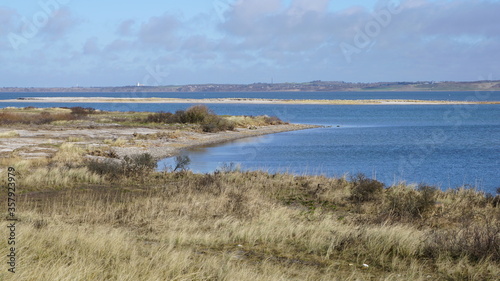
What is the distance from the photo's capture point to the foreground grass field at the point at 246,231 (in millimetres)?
8430

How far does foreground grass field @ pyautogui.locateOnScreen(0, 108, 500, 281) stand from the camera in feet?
27.7

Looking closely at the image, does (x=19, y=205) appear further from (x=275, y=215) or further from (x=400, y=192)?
(x=400, y=192)

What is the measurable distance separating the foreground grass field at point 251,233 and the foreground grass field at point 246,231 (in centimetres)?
3

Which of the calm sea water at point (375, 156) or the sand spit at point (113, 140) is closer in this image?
the calm sea water at point (375, 156)

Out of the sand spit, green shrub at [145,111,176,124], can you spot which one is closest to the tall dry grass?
the sand spit

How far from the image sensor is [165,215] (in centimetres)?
1320

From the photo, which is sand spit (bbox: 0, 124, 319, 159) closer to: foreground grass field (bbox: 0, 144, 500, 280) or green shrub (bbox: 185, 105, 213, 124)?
green shrub (bbox: 185, 105, 213, 124)

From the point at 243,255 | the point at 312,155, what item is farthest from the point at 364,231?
the point at 312,155

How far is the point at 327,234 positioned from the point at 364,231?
28.5 inches

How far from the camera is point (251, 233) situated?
1130 centimetres

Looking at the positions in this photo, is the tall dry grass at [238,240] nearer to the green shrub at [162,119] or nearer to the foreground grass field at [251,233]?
the foreground grass field at [251,233]

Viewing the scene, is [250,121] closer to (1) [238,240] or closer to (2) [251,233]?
(2) [251,233]

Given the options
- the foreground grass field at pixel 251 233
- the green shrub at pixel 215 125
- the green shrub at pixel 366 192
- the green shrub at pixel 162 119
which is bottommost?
the green shrub at pixel 215 125

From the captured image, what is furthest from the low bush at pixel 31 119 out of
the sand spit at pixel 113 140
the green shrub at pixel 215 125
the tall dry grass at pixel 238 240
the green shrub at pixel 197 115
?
the tall dry grass at pixel 238 240
